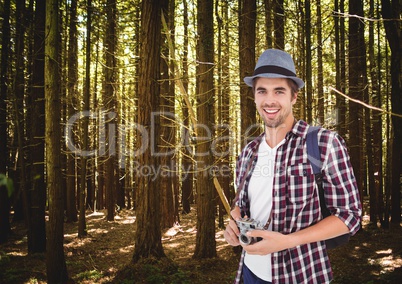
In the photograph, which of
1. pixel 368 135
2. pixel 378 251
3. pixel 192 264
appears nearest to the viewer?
pixel 192 264

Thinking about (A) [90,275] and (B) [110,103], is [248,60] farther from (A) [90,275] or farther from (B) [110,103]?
(B) [110,103]

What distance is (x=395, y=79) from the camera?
7270 millimetres

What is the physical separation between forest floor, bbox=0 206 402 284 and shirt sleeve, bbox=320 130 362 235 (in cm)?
638

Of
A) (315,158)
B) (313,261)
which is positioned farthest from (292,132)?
(313,261)

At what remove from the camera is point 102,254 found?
11172 millimetres

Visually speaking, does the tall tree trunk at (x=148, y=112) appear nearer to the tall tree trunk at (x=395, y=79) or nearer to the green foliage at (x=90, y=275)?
the green foliage at (x=90, y=275)

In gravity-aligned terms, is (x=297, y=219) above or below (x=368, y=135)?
below

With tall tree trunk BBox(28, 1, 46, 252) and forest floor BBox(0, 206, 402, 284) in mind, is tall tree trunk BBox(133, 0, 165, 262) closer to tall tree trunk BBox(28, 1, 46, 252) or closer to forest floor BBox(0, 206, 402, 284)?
forest floor BBox(0, 206, 402, 284)

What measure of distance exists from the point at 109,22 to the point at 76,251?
36.5 feet

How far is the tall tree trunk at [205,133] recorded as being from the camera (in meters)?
9.04

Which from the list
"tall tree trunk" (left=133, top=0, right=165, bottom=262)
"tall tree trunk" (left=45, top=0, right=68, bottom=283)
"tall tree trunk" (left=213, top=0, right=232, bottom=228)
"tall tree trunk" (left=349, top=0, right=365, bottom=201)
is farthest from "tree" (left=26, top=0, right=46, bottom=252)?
"tall tree trunk" (left=349, top=0, right=365, bottom=201)

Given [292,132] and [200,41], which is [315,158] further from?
[200,41]

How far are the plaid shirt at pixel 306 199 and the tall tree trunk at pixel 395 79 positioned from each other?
264 centimetres

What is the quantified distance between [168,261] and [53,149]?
412 cm
